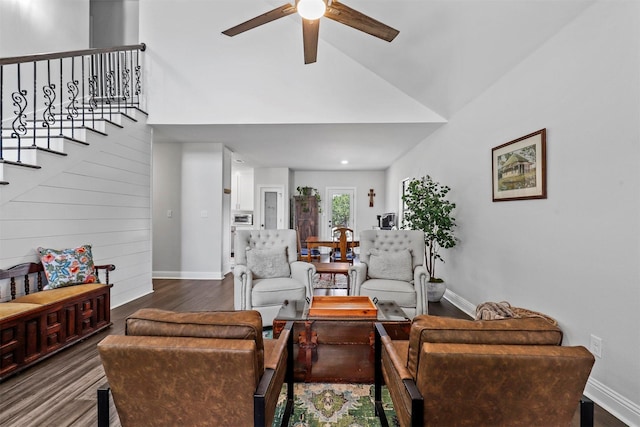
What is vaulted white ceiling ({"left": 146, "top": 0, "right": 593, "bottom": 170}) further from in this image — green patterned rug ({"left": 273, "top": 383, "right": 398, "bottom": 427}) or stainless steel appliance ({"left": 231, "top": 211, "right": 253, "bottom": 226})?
stainless steel appliance ({"left": 231, "top": 211, "right": 253, "bottom": 226})

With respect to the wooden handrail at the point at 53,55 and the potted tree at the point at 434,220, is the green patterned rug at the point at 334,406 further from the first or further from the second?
the wooden handrail at the point at 53,55

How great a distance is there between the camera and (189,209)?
5.45 m

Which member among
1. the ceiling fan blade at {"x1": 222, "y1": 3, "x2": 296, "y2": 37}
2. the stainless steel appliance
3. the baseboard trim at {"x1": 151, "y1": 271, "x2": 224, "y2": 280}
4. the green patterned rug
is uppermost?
the ceiling fan blade at {"x1": 222, "y1": 3, "x2": 296, "y2": 37}

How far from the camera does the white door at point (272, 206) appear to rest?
8453 millimetres

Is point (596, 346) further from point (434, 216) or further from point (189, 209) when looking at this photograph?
point (189, 209)

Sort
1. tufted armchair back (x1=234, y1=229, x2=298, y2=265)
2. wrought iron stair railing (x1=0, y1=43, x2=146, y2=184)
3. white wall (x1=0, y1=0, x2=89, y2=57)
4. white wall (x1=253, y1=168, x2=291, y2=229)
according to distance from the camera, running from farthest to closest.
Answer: white wall (x1=253, y1=168, x2=291, y2=229)
white wall (x1=0, y1=0, x2=89, y2=57)
tufted armchair back (x1=234, y1=229, x2=298, y2=265)
wrought iron stair railing (x1=0, y1=43, x2=146, y2=184)

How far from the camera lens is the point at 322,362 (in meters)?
2.03

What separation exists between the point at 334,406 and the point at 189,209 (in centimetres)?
443

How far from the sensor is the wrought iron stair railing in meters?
3.24

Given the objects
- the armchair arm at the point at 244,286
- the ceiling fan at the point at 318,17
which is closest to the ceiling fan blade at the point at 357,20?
the ceiling fan at the point at 318,17

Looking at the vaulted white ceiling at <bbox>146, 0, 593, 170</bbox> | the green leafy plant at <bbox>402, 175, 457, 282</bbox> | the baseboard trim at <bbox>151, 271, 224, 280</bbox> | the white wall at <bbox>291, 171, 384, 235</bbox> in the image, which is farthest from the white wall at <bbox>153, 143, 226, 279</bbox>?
the white wall at <bbox>291, 171, 384, 235</bbox>

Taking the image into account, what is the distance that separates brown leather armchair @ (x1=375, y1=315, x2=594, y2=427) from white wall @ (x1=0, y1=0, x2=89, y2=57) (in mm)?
5489

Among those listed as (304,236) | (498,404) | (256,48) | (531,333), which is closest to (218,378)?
(498,404)

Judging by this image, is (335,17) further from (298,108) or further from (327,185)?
(327,185)
